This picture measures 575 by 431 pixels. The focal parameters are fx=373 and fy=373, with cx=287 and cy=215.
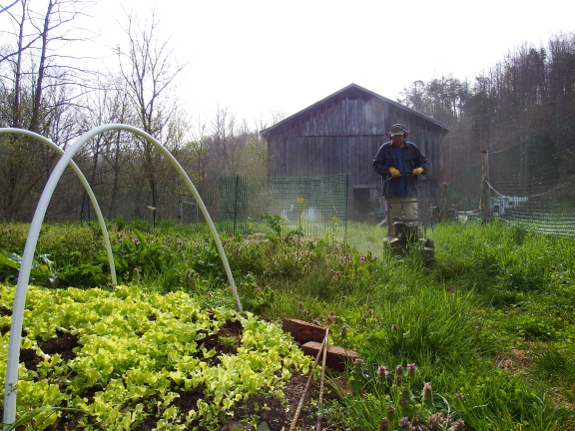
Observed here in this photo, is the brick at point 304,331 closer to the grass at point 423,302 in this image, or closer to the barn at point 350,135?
the grass at point 423,302

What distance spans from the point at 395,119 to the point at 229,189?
34.0ft

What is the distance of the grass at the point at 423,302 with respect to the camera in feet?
A: 5.49

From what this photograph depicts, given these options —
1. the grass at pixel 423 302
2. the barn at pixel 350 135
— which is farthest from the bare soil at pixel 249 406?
the barn at pixel 350 135

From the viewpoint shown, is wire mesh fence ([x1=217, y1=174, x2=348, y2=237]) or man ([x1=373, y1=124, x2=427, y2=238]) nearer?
man ([x1=373, y1=124, x2=427, y2=238])

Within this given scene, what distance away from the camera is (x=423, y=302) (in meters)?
2.51

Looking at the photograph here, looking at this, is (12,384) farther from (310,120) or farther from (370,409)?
(310,120)

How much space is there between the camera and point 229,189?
9844 mm

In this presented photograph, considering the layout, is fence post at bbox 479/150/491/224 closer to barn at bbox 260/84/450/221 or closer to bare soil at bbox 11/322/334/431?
bare soil at bbox 11/322/334/431

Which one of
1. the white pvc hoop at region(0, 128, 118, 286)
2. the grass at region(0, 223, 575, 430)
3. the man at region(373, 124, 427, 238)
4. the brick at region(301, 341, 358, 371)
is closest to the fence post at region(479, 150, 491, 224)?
the grass at region(0, 223, 575, 430)

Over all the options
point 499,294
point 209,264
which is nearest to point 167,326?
point 209,264

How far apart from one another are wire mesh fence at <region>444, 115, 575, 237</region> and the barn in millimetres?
8587

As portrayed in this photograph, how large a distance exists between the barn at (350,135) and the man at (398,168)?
1121 centimetres

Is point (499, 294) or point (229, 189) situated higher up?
point (229, 189)

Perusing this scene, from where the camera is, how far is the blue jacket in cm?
566
